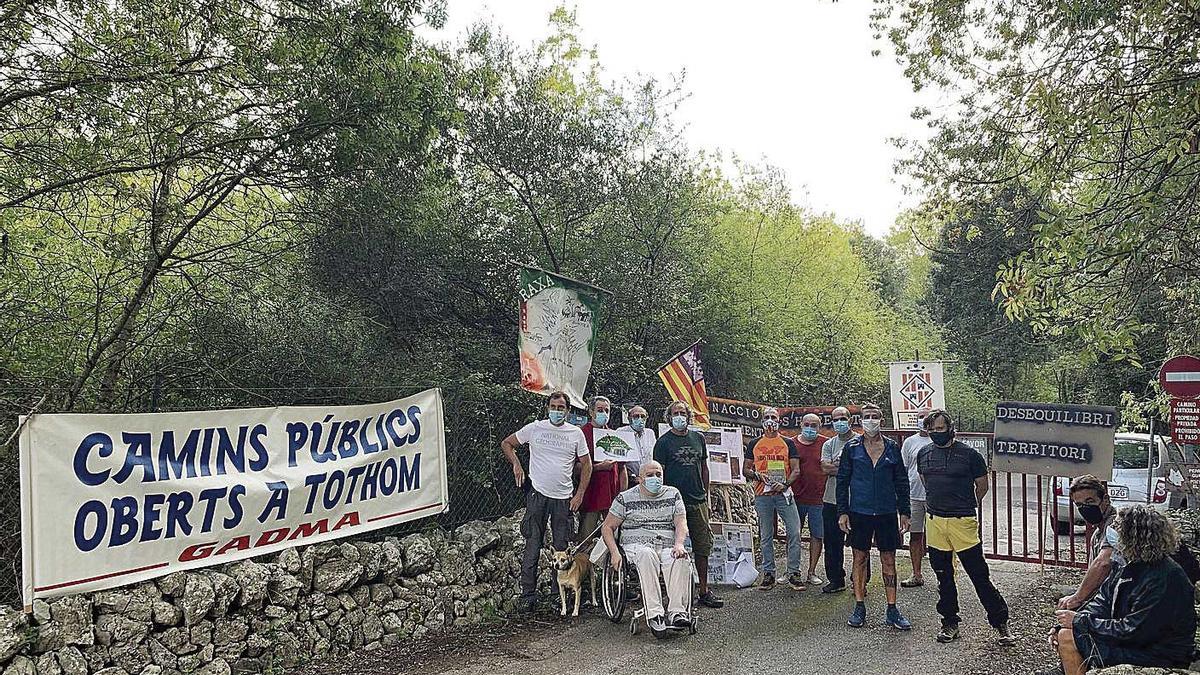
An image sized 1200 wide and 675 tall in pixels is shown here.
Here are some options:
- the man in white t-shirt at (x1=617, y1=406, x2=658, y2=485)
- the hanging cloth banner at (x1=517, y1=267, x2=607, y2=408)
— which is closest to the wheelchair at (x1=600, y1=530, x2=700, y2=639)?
the man in white t-shirt at (x1=617, y1=406, x2=658, y2=485)

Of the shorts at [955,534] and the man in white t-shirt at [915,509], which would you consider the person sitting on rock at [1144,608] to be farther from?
the man in white t-shirt at [915,509]

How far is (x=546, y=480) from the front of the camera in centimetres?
793

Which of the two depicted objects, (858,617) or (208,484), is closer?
(208,484)

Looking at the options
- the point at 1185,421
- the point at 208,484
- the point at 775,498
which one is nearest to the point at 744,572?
the point at 775,498

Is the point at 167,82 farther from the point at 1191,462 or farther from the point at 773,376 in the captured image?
the point at 1191,462

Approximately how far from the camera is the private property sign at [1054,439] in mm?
8906

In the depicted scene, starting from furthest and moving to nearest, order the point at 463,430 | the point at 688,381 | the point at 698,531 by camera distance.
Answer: the point at 688,381, the point at 698,531, the point at 463,430

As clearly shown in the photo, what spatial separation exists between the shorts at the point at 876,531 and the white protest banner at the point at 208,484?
356 centimetres

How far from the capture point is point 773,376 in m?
15.7

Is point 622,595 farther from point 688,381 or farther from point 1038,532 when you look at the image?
point 1038,532

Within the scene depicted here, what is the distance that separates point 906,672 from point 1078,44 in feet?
17.6

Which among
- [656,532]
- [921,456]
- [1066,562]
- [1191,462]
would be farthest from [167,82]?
[1191,462]

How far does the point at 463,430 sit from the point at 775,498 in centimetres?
338

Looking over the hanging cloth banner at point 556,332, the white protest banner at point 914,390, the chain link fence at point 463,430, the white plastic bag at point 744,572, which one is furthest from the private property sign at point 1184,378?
the chain link fence at point 463,430
